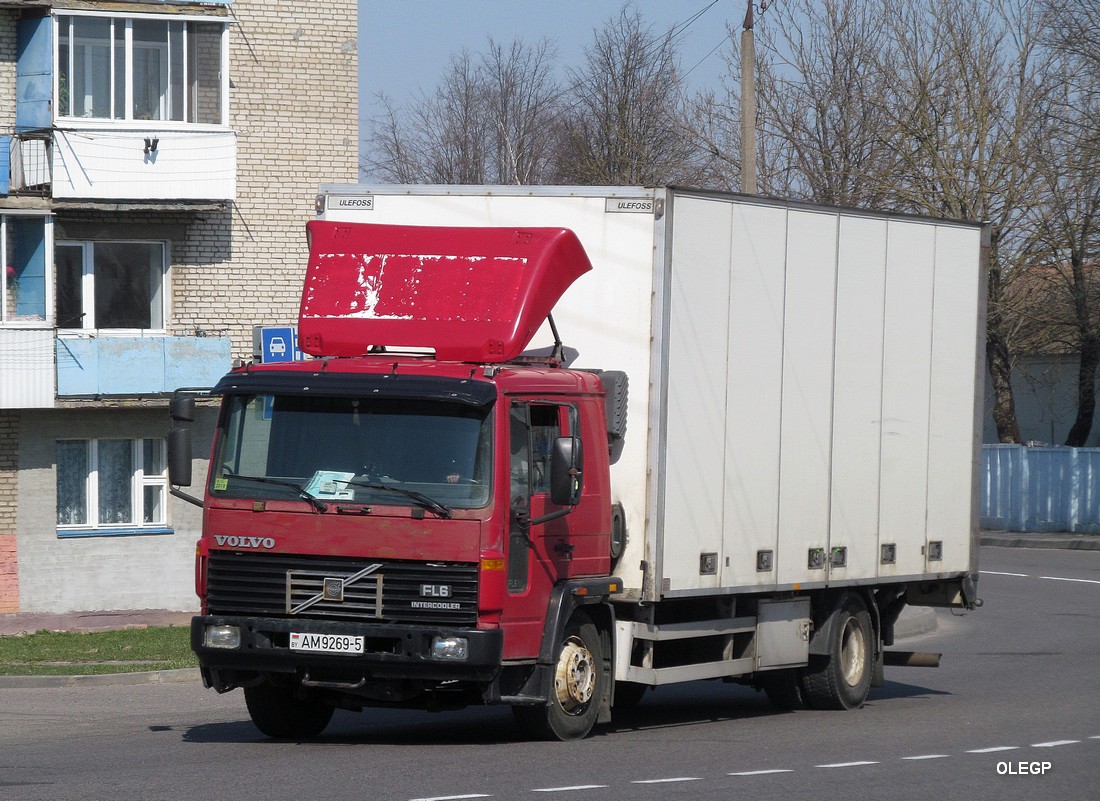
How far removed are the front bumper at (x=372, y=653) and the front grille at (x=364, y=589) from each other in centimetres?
6

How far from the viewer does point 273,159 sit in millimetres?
24578

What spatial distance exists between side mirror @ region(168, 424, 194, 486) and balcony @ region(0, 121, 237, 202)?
46.4 ft

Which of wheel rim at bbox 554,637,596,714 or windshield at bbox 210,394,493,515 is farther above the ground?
windshield at bbox 210,394,493,515

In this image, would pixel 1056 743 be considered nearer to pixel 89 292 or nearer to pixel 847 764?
pixel 847 764

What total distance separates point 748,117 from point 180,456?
1271cm

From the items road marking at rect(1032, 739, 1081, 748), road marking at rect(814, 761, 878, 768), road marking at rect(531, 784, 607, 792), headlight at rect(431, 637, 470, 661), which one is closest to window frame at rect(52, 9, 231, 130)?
headlight at rect(431, 637, 470, 661)

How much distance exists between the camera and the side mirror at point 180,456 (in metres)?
9.87

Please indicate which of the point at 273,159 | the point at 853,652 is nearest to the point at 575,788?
the point at 853,652

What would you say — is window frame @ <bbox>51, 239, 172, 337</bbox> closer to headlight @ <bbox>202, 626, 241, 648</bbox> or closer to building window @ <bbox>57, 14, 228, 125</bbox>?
building window @ <bbox>57, 14, 228, 125</bbox>

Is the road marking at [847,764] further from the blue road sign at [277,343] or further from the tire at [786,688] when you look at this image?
the blue road sign at [277,343]

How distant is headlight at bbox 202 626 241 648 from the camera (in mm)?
9547

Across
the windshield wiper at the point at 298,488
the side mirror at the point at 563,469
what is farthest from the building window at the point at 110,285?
the side mirror at the point at 563,469

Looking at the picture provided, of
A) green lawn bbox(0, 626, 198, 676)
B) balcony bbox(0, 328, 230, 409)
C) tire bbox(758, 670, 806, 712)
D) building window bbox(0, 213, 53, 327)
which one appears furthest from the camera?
building window bbox(0, 213, 53, 327)

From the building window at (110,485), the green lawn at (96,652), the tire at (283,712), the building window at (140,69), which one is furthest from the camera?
the building window at (110,485)
